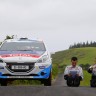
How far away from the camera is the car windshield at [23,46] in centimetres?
1625

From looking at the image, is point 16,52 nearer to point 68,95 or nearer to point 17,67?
point 17,67

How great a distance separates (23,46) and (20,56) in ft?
4.21

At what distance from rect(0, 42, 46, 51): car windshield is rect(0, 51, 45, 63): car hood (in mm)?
669

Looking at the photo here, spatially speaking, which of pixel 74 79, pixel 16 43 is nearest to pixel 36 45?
pixel 16 43

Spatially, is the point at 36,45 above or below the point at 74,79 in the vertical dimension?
above

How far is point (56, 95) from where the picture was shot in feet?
35.6

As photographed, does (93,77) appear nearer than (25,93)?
No

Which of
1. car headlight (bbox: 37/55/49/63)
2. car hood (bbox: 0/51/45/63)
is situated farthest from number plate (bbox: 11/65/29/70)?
car headlight (bbox: 37/55/49/63)

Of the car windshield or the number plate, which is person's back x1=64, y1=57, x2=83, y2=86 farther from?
the number plate

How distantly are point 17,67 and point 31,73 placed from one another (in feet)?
1.54

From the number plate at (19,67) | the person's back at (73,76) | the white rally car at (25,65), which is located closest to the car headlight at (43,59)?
the white rally car at (25,65)

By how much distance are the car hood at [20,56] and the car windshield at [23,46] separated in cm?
67

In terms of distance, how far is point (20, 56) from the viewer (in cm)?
1516

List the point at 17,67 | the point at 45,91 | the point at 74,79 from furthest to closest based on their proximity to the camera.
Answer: the point at 74,79, the point at 17,67, the point at 45,91
